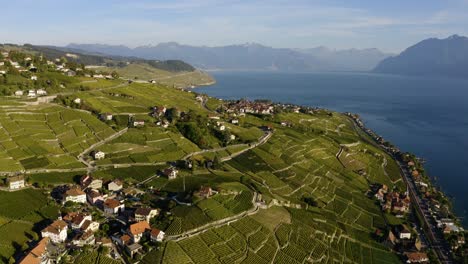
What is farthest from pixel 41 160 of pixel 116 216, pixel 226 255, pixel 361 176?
pixel 361 176

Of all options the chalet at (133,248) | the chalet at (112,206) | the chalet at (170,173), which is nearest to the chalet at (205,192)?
the chalet at (170,173)

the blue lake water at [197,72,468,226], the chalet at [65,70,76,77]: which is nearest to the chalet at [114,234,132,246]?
the blue lake water at [197,72,468,226]

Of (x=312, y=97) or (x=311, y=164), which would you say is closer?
(x=311, y=164)

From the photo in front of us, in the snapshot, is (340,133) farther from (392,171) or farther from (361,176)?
(361,176)

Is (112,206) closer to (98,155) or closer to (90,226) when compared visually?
(90,226)

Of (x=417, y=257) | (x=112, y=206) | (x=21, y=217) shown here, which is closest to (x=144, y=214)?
(x=112, y=206)

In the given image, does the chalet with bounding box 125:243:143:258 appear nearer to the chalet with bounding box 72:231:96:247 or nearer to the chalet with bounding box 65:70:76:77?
the chalet with bounding box 72:231:96:247
